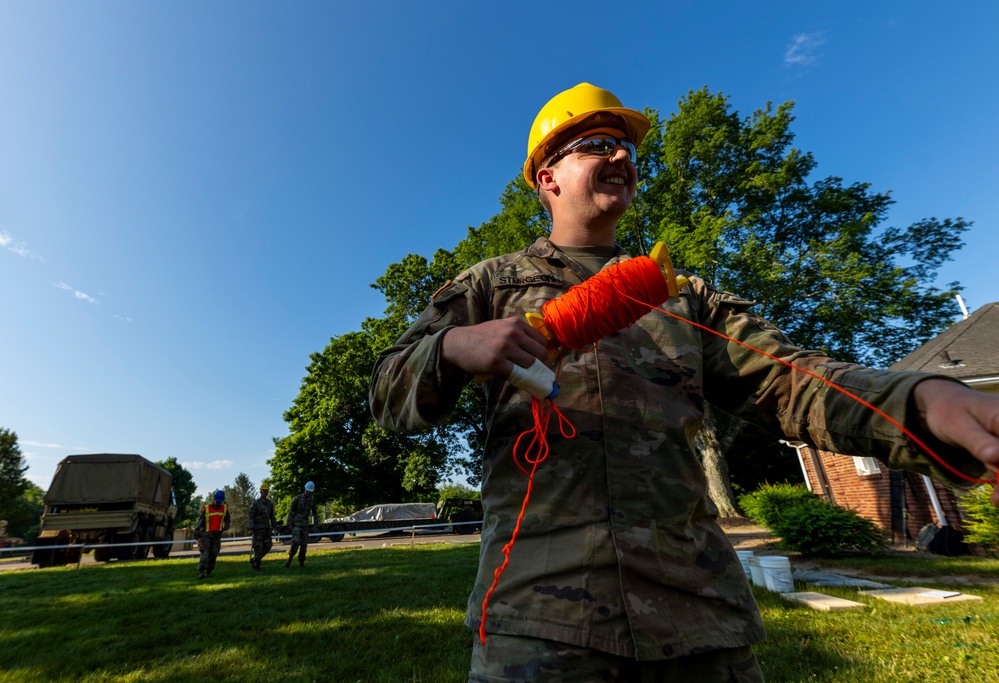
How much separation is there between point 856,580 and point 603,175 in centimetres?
961

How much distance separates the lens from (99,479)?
1677 centimetres

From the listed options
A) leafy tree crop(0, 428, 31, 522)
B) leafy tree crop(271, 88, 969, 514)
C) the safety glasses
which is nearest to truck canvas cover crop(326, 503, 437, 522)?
leafy tree crop(271, 88, 969, 514)

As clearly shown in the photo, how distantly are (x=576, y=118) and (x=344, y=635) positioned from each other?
5961mm

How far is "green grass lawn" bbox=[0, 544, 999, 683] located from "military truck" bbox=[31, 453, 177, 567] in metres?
7.83

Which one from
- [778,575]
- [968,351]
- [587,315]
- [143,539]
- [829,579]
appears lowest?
[829,579]

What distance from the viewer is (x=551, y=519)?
53.6 inches

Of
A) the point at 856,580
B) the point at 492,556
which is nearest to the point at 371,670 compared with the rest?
the point at 492,556

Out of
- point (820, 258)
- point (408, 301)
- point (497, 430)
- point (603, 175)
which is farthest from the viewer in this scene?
point (408, 301)

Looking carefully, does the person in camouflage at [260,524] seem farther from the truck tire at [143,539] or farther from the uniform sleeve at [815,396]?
the uniform sleeve at [815,396]

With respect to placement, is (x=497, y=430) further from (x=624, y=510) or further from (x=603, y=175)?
(x=603, y=175)

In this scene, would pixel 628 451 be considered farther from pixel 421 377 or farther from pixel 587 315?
pixel 421 377

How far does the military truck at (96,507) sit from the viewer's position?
1585 cm

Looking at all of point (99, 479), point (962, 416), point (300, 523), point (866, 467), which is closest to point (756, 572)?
point (962, 416)

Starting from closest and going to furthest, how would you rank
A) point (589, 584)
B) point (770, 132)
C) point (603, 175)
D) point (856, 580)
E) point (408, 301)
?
point (589, 584) → point (603, 175) → point (856, 580) → point (770, 132) → point (408, 301)
